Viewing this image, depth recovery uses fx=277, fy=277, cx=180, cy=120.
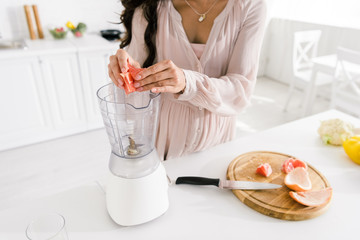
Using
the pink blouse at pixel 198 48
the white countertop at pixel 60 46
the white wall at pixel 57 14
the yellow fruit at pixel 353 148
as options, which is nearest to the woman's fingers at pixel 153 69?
the pink blouse at pixel 198 48

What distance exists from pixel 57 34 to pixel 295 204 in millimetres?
2357

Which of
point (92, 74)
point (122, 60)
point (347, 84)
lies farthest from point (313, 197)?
point (92, 74)

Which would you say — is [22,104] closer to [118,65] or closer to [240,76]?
[118,65]

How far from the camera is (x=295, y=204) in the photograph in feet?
2.47

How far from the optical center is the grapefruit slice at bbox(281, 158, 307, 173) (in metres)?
0.87

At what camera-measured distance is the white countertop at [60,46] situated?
2031mm

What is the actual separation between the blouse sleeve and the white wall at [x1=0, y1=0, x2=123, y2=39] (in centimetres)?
173

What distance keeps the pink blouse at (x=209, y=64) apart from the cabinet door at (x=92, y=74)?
4.55ft

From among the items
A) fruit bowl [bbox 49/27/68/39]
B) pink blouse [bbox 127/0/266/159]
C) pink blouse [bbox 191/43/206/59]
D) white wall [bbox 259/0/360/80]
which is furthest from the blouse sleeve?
white wall [bbox 259/0/360/80]

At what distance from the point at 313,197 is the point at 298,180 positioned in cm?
7

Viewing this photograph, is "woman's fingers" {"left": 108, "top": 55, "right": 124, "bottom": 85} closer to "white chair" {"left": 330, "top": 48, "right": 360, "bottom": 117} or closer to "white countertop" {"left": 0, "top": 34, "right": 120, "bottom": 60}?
"white countertop" {"left": 0, "top": 34, "right": 120, "bottom": 60}

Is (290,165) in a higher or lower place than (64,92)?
higher

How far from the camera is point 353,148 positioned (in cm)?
94

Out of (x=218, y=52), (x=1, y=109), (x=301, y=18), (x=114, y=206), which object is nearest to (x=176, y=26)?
(x=218, y=52)
